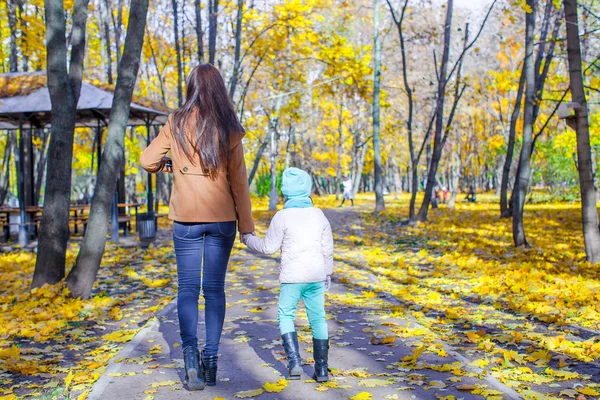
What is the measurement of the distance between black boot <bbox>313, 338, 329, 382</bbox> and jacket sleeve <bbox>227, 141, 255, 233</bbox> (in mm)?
1000

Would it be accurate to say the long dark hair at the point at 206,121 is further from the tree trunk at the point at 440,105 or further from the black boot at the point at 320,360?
the tree trunk at the point at 440,105

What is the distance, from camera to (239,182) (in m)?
4.39

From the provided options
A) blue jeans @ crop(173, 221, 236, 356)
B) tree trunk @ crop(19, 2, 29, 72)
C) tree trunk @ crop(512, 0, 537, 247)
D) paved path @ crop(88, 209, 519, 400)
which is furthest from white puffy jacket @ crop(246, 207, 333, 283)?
tree trunk @ crop(19, 2, 29, 72)

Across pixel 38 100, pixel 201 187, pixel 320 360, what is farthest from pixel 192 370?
pixel 38 100

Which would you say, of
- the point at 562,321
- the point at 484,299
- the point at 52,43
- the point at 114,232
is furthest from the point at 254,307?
the point at 114,232

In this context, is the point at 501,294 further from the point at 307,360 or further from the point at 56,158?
the point at 56,158

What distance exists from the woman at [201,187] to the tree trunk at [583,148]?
282 inches

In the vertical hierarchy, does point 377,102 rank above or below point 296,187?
above

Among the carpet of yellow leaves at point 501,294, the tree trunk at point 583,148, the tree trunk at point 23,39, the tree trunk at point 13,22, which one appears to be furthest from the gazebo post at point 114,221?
the tree trunk at point 583,148

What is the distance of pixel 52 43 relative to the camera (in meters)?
8.26

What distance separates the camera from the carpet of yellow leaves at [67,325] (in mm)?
4906

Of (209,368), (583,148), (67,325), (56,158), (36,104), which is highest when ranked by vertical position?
(36,104)

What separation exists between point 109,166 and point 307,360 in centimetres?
429

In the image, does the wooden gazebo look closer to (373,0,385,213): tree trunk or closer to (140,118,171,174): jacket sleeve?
(140,118,171,174): jacket sleeve
